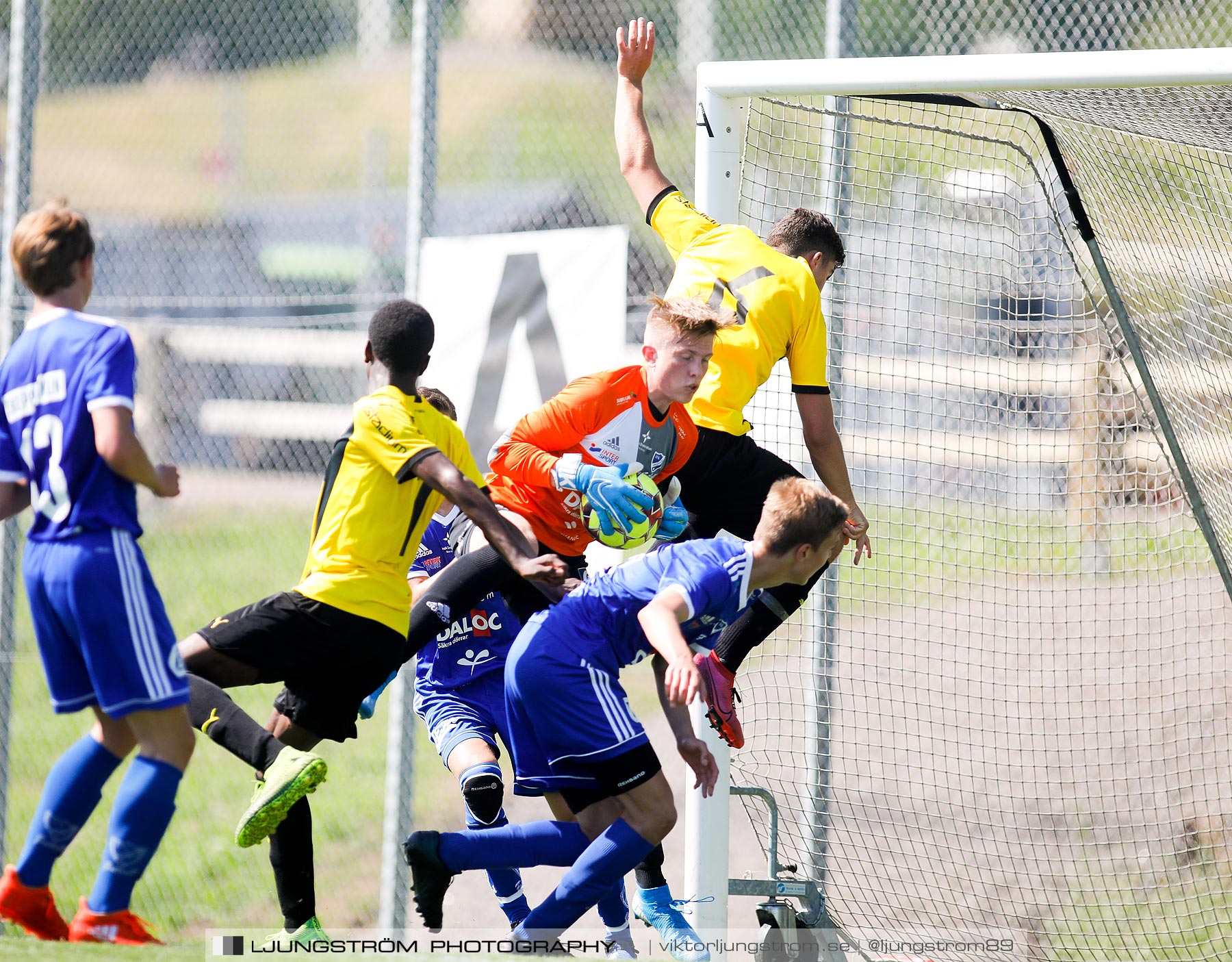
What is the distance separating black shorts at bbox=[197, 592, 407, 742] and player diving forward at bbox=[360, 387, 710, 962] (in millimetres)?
422

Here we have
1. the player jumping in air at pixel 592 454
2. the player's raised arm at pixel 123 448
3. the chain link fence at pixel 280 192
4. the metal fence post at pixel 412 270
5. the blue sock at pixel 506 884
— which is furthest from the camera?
the chain link fence at pixel 280 192

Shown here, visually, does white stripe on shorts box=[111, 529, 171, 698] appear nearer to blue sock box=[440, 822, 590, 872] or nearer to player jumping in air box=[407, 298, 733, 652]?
player jumping in air box=[407, 298, 733, 652]

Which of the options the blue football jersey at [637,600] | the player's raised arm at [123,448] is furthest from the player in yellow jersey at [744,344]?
the player's raised arm at [123,448]

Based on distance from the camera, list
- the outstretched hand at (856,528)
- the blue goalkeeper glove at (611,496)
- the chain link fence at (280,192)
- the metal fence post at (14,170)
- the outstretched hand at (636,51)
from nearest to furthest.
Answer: the blue goalkeeper glove at (611,496) → the outstretched hand at (856,528) → the outstretched hand at (636,51) → the metal fence post at (14,170) → the chain link fence at (280,192)

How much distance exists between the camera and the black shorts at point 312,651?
12.3 ft

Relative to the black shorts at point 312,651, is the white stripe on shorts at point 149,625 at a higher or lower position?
higher

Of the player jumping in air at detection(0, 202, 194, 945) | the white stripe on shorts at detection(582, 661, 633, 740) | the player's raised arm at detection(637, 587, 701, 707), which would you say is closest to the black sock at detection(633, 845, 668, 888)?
the white stripe on shorts at detection(582, 661, 633, 740)

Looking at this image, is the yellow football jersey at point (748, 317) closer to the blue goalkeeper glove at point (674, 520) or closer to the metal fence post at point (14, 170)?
the blue goalkeeper glove at point (674, 520)

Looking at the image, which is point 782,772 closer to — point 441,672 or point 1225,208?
point 441,672

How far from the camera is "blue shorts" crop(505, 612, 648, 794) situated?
3709mm

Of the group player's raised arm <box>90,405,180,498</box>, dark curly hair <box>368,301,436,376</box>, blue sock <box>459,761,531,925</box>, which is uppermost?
dark curly hair <box>368,301,436,376</box>

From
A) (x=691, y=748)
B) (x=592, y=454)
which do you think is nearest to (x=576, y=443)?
(x=592, y=454)

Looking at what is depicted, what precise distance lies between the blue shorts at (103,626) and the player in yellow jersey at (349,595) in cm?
52

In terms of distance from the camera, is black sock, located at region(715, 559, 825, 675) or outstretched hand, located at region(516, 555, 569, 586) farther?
black sock, located at region(715, 559, 825, 675)
